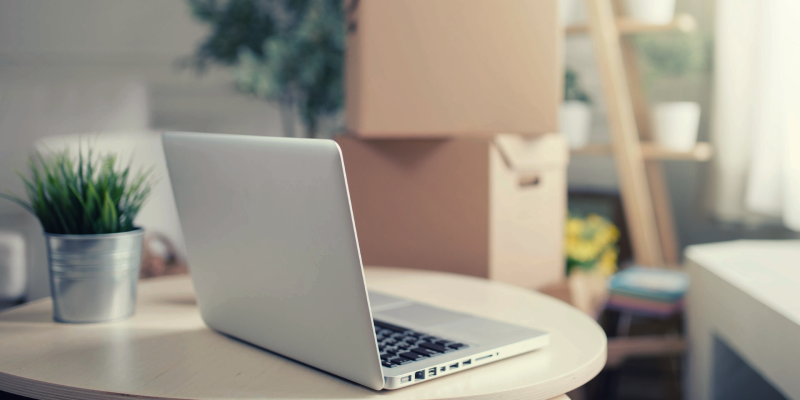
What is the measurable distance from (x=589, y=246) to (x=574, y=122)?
347 millimetres

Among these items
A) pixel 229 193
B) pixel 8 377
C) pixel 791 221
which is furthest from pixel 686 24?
pixel 8 377

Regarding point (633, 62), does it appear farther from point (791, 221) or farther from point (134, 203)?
point (134, 203)

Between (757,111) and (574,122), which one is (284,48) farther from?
(757,111)

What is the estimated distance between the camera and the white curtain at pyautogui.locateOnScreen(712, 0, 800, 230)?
150 cm

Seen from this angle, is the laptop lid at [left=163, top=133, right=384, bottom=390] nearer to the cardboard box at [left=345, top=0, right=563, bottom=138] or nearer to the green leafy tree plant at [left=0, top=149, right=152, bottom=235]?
the green leafy tree plant at [left=0, top=149, right=152, bottom=235]

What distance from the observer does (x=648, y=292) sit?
1.43 m

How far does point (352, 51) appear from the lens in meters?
1.15

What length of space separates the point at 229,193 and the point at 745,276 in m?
0.80

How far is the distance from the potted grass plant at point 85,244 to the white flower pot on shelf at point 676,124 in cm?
137

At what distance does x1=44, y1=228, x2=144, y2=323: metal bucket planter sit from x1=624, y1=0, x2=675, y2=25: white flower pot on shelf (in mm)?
1409

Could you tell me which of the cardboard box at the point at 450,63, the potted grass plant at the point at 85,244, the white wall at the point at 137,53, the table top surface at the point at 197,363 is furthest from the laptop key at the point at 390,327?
the white wall at the point at 137,53

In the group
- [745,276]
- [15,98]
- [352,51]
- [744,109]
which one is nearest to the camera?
[745,276]

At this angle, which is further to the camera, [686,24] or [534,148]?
[686,24]

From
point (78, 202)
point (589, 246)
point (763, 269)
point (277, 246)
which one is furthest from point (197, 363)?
point (589, 246)
